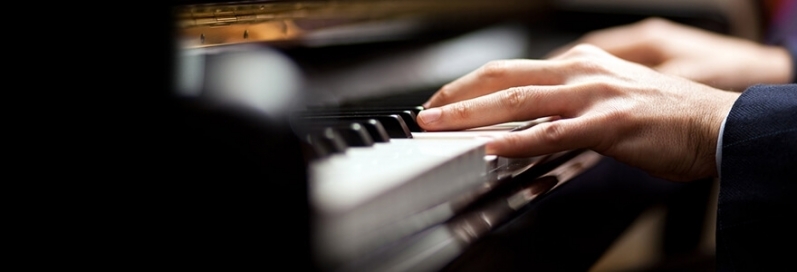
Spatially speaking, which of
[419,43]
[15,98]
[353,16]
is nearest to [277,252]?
[15,98]

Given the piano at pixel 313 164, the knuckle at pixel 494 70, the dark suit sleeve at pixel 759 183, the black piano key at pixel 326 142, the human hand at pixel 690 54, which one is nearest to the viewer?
the piano at pixel 313 164

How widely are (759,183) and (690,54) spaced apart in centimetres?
65

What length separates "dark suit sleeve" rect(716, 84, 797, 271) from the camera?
2.17ft

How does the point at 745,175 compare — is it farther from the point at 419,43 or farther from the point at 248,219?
the point at 419,43

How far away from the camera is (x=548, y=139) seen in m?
0.68

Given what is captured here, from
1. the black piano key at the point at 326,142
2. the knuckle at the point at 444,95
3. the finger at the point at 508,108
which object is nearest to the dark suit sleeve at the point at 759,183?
the finger at the point at 508,108

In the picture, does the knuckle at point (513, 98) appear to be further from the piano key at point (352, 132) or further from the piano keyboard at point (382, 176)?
the piano key at point (352, 132)

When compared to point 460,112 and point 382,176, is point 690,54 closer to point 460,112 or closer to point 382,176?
point 460,112

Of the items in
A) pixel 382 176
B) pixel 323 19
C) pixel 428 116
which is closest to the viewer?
pixel 382 176

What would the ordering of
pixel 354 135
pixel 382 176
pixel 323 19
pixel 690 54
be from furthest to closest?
pixel 690 54 < pixel 323 19 < pixel 354 135 < pixel 382 176

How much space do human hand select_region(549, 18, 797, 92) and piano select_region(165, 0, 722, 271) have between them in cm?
40

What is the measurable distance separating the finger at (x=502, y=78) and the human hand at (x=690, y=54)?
0.48m

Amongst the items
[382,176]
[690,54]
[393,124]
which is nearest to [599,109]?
[393,124]

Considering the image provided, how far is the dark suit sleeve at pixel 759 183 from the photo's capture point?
0.66 metres
